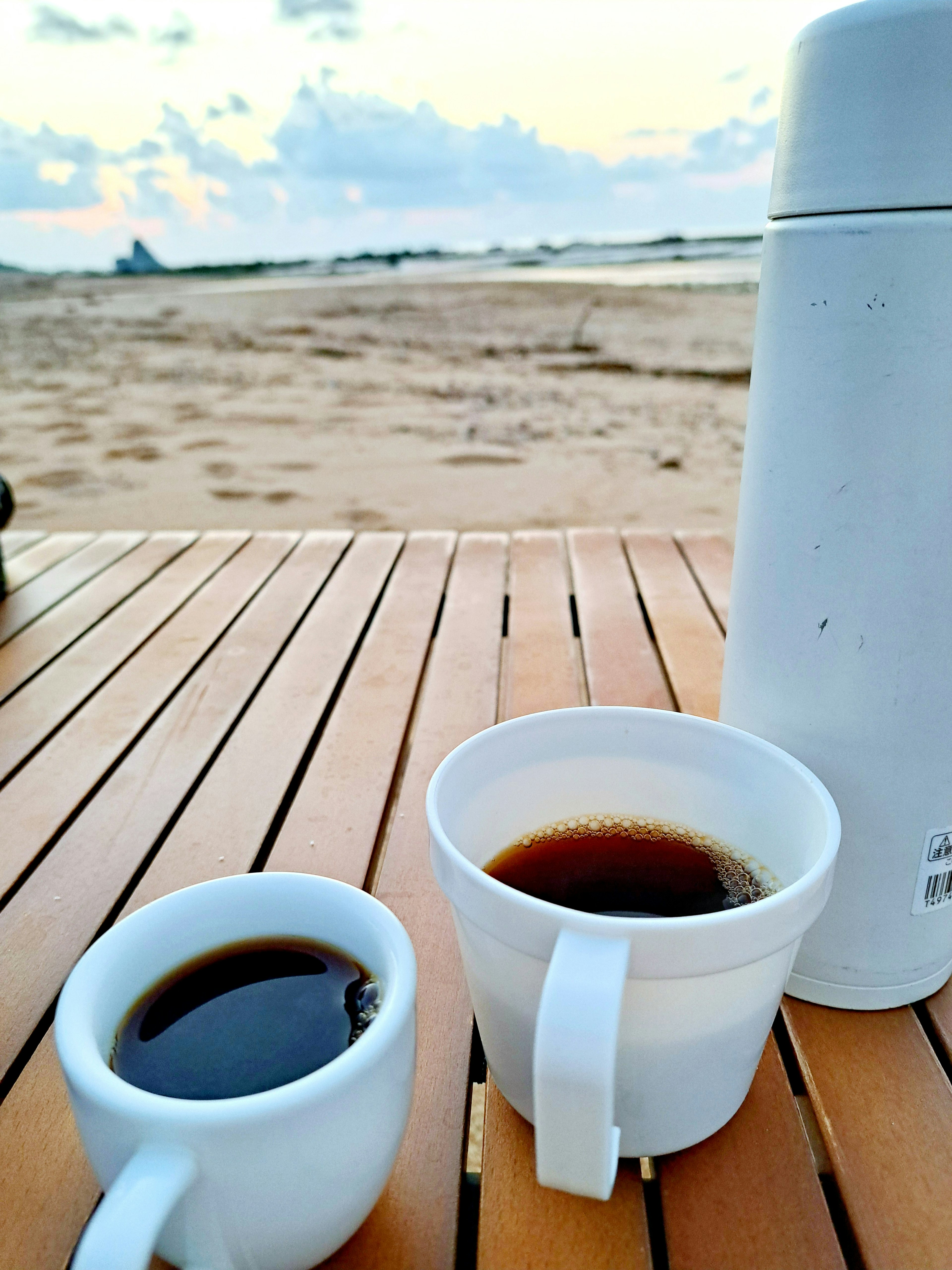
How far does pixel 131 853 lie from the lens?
79 cm

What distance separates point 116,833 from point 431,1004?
361 mm

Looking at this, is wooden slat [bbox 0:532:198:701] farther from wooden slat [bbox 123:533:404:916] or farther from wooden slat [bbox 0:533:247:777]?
wooden slat [bbox 123:533:404:916]

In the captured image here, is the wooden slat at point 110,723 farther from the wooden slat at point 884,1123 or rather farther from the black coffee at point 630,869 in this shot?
the wooden slat at point 884,1123

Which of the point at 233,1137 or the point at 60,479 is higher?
the point at 233,1137

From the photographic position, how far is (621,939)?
0.39m

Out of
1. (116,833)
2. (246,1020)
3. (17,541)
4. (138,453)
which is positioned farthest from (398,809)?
(138,453)

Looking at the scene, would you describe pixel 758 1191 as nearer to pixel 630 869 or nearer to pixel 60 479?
pixel 630 869

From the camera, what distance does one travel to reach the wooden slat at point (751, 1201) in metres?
0.46

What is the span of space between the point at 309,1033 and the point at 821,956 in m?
0.35

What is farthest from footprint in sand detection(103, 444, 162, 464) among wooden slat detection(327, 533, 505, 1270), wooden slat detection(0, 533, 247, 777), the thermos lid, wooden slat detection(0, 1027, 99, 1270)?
the thermos lid

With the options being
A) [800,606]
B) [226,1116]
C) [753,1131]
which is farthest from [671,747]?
[226,1116]

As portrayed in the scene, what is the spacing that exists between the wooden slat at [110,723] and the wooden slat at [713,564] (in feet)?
2.24

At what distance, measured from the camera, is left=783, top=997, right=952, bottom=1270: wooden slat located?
18.4 inches

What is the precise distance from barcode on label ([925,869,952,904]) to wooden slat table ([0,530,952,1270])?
0.08m
